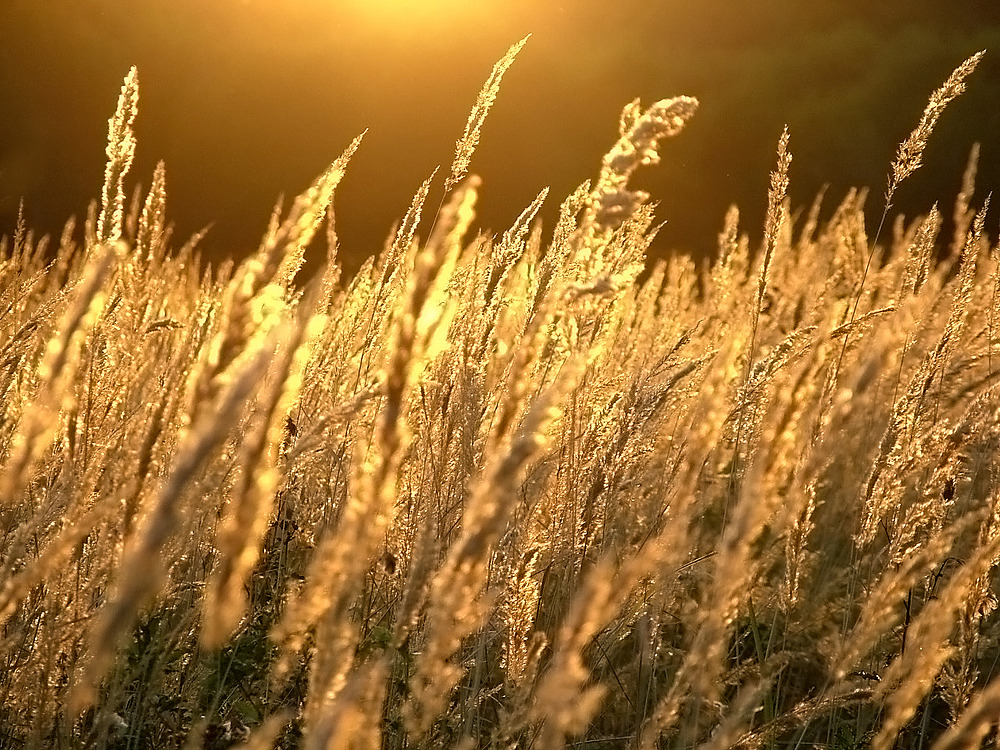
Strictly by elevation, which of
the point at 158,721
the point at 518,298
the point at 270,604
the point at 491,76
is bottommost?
the point at 158,721

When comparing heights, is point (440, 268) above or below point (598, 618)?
above

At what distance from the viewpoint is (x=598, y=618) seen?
2.46 ft

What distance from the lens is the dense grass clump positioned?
2.47ft

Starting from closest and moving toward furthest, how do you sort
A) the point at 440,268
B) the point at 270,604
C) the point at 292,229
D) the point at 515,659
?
the point at 292,229 → the point at 440,268 → the point at 515,659 → the point at 270,604

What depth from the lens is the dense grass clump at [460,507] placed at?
0.75 m

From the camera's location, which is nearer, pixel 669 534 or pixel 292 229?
pixel 292 229

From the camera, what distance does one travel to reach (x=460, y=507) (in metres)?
1.62

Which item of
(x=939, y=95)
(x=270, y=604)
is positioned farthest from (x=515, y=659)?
(x=939, y=95)

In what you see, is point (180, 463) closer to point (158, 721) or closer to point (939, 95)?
point (158, 721)

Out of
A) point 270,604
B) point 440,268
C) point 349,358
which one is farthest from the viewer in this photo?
point 349,358

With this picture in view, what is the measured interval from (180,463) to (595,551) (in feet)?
4.77

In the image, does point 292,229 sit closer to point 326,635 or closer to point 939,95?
point 326,635

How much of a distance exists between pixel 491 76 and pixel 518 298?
0.50 m

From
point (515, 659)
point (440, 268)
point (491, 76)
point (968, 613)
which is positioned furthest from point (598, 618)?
point (491, 76)
